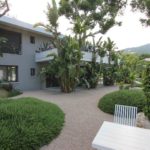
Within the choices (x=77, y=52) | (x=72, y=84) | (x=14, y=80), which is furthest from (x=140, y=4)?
(x=14, y=80)

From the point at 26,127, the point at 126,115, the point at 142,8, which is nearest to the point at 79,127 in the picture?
the point at 126,115

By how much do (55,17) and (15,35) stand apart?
5193mm

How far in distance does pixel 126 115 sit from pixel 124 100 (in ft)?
12.6

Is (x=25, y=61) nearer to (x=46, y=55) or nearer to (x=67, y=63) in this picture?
(x=46, y=55)

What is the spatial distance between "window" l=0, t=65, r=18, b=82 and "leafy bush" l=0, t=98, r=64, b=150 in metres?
11.8

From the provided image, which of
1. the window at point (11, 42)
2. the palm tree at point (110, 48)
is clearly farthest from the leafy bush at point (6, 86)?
the palm tree at point (110, 48)

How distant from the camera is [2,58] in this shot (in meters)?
17.5

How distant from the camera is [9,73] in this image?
18.8 meters

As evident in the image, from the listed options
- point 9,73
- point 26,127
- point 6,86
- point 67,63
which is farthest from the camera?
point 9,73

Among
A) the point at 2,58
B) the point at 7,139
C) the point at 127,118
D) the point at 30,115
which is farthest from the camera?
the point at 2,58

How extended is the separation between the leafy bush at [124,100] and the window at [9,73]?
36.0 ft

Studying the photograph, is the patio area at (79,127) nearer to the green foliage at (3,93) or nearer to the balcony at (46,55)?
the green foliage at (3,93)

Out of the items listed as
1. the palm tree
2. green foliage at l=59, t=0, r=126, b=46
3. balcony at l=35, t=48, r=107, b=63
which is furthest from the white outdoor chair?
the palm tree

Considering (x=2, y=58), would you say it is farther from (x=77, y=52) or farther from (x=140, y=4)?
(x=140, y=4)
